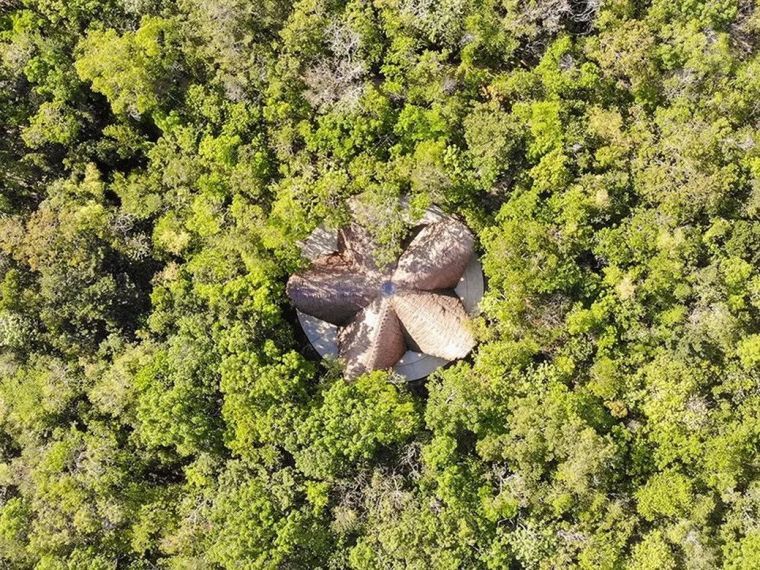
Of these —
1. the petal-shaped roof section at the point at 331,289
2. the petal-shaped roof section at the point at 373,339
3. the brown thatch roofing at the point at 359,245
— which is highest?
the brown thatch roofing at the point at 359,245

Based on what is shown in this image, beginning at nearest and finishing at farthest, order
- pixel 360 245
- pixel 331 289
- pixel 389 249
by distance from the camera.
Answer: pixel 389 249
pixel 331 289
pixel 360 245

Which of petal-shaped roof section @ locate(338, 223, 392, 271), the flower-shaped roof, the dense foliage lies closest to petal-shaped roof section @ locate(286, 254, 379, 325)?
the flower-shaped roof

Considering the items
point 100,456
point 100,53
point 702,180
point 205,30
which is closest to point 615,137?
point 702,180

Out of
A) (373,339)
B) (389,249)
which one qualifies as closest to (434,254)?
(389,249)

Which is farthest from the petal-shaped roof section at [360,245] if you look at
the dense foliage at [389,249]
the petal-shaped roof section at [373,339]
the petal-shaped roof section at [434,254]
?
the petal-shaped roof section at [373,339]

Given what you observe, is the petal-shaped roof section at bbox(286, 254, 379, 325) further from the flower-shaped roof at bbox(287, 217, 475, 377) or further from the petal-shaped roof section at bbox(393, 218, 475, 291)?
the petal-shaped roof section at bbox(393, 218, 475, 291)

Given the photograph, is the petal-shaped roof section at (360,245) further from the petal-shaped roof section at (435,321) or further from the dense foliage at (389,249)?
the petal-shaped roof section at (435,321)

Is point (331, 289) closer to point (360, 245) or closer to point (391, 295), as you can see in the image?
point (360, 245)

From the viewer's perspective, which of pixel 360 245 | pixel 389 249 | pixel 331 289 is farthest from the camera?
pixel 360 245
